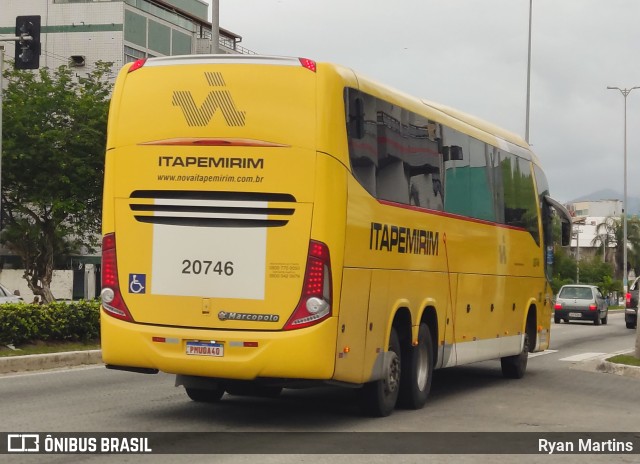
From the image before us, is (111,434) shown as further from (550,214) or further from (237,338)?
(550,214)

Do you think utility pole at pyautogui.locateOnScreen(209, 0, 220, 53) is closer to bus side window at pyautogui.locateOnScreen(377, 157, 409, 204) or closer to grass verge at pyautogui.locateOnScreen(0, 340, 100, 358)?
grass verge at pyautogui.locateOnScreen(0, 340, 100, 358)

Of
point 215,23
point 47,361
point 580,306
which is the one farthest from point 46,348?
point 580,306

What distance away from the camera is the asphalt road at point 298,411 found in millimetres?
10797

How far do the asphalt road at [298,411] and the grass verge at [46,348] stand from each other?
3.15ft

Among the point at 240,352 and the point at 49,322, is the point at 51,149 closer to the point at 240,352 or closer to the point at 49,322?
the point at 49,322

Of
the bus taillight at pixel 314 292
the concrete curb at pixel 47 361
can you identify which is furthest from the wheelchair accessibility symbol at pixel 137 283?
the concrete curb at pixel 47 361

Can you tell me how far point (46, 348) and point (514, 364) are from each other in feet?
25.2

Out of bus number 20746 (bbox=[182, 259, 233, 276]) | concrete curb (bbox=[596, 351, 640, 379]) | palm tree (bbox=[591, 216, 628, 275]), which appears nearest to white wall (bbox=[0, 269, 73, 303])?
concrete curb (bbox=[596, 351, 640, 379])

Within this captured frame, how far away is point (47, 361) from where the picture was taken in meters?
17.7

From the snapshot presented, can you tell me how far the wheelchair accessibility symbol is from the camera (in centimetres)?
1191

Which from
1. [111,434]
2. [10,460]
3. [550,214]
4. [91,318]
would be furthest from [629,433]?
[91,318]

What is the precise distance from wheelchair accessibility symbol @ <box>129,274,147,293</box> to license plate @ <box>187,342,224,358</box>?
0.80 metres

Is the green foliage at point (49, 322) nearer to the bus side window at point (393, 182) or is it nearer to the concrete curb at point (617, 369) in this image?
the bus side window at point (393, 182)

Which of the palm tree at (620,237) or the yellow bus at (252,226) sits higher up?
the palm tree at (620,237)
